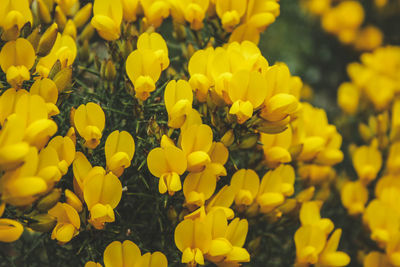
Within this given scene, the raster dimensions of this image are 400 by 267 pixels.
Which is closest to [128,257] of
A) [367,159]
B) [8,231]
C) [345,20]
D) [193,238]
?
[193,238]

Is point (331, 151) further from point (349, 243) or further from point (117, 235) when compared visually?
point (117, 235)

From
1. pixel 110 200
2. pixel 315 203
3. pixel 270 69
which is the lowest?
pixel 315 203

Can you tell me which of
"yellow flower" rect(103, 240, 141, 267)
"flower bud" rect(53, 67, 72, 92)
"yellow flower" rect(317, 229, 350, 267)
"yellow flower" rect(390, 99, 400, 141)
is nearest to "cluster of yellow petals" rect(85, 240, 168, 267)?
"yellow flower" rect(103, 240, 141, 267)

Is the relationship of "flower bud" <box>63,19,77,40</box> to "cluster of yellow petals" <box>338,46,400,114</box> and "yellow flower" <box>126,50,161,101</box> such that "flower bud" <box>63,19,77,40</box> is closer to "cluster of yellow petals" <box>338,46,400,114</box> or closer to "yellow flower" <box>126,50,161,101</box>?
"yellow flower" <box>126,50,161,101</box>

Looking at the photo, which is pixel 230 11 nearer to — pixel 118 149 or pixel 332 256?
pixel 118 149

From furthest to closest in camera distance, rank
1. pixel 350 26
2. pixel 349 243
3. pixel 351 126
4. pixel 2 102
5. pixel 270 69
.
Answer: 1. pixel 350 26
2. pixel 351 126
3. pixel 349 243
4. pixel 270 69
5. pixel 2 102

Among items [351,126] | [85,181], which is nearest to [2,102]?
[85,181]

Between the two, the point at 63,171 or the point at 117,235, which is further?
the point at 117,235
